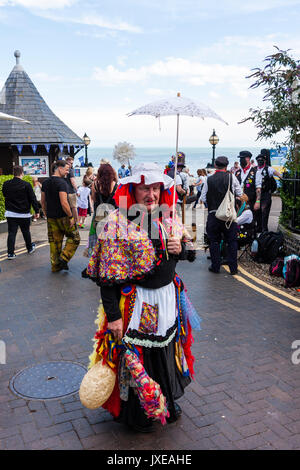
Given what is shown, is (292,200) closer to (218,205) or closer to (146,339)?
(218,205)

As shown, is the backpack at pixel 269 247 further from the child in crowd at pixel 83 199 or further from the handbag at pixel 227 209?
Result: the child in crowd at pixel 83 199

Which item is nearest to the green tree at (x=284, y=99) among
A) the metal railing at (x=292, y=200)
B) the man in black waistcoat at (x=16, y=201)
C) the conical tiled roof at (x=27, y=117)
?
the metal railing at (x=292, y=200)

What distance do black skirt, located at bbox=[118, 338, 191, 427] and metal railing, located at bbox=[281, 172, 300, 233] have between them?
5.44m

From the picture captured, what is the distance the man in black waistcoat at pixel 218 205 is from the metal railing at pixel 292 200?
42.4 inches

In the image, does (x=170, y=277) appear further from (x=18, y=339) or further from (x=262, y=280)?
(x=262, y=280)

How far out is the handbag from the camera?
7.98 m

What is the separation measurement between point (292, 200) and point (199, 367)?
493 centimetres

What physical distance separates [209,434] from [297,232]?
5491mm

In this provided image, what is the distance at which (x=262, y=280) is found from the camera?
26.4 ft

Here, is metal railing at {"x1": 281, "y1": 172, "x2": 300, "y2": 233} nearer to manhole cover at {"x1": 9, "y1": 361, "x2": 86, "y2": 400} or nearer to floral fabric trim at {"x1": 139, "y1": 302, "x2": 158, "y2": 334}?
manhole cover at {"x1": 9, "y1": 361, "x2": 86, "y2": 400}

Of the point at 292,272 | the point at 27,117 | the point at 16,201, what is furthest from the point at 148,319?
the point at 27,117

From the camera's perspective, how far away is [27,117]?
20.0 meters

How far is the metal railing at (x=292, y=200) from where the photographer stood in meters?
8.30

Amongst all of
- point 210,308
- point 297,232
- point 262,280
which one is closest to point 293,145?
point 297,232
